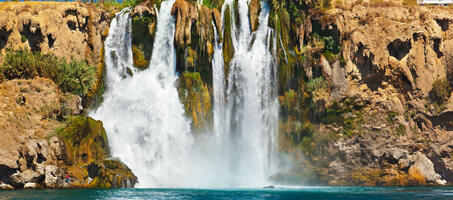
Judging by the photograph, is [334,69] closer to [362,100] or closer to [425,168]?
[362,100]

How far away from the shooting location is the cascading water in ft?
121

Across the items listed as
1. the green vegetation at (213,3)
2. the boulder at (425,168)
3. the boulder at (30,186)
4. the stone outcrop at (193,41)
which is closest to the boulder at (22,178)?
the boulder at (30,186)

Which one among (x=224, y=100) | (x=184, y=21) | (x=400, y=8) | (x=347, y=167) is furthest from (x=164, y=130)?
(x=400, y=8)

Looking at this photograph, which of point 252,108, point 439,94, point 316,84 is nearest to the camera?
point 252,108

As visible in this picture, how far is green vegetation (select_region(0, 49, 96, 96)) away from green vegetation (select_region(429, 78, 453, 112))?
98.8 ft

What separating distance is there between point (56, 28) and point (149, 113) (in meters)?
9.95

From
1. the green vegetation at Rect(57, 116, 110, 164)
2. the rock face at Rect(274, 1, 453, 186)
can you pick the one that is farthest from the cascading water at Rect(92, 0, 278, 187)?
the green vegetation at Rect(57, 116, 110, 164)

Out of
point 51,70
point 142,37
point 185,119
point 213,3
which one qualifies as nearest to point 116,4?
point 142,37

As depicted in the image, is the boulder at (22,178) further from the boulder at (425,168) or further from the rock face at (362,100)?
the boulder at (425,168)

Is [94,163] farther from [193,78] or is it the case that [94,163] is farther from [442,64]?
[442,64]

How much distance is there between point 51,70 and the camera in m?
35.6

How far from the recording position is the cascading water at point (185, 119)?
37031 millimetres

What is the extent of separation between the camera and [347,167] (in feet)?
138

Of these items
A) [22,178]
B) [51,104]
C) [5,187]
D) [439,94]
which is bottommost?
[5,187]
